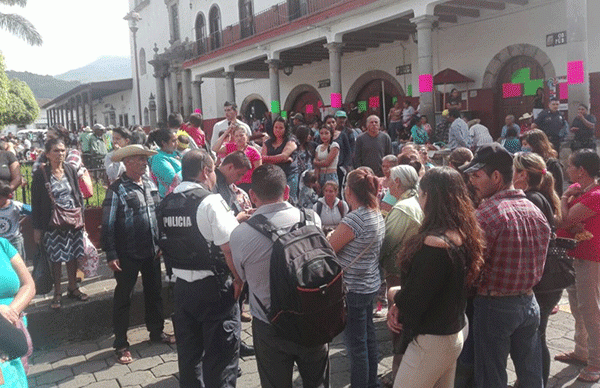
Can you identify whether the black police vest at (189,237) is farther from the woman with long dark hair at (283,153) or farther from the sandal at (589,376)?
the woman with long dark hair at (283,153)

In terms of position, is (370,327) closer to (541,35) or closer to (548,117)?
(548,117)

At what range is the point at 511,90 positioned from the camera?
569 inches

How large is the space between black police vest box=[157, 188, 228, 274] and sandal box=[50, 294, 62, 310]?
2.41m

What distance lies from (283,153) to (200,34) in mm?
25192

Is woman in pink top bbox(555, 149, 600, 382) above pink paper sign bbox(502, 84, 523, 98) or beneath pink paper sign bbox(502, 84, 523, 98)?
beneath

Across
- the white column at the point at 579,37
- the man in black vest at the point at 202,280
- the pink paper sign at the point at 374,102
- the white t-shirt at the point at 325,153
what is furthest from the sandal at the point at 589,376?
the pink paper sign at the point at 374,102

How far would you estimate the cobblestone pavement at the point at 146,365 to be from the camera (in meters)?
4.14

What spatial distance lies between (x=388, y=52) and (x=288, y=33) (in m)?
3.99

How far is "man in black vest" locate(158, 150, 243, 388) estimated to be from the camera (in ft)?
11.3

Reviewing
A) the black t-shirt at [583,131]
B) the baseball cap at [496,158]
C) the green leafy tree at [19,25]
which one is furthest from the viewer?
the green leafy tree at [19,25]

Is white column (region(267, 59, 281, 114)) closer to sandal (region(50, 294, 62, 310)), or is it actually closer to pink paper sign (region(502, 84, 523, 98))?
pink paper sign (region(502, 84, 523, 98))

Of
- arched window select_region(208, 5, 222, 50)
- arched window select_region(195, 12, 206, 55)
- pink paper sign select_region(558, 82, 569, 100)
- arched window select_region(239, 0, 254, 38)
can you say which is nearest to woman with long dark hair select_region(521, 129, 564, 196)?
pink paper sign select_region(558, 82, 569, 100)

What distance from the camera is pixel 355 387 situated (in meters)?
3.55

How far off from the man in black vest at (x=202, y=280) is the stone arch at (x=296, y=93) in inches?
773
